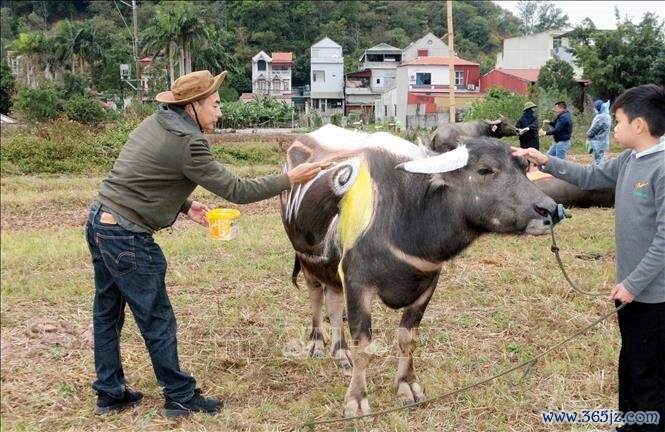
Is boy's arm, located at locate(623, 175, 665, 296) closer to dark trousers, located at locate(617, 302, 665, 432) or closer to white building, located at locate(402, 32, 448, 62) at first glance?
dark trousers, located at locate(617, 302, 665, 432)

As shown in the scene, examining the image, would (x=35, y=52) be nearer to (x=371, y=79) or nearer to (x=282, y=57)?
(x=282, y=57)

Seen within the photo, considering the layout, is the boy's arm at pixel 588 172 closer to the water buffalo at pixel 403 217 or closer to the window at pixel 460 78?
the water buffalo at pixel 403 217

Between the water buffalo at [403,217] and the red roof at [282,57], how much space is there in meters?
42.0

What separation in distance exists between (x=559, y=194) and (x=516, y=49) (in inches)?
1495

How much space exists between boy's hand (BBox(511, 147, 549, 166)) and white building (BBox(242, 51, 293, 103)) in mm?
41243

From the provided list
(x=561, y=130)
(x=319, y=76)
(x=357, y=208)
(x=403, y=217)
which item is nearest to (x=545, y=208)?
(x=403, y=217)

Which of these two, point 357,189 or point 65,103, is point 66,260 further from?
point 65,103

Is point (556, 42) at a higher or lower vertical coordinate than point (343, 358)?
higher

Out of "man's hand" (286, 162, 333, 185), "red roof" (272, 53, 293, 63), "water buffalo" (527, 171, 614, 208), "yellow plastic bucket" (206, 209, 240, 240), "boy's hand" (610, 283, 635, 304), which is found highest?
"red roof" (272, 53, 293, 63)

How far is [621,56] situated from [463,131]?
2078cm

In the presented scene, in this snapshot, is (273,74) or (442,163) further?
(273,74)

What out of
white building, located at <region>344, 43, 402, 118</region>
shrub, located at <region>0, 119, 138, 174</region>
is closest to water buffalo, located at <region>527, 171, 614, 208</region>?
shrub, located at <region>0, 119, 138, 174</region>

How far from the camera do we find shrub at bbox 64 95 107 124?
25.6 meters

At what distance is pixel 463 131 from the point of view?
5.11m
